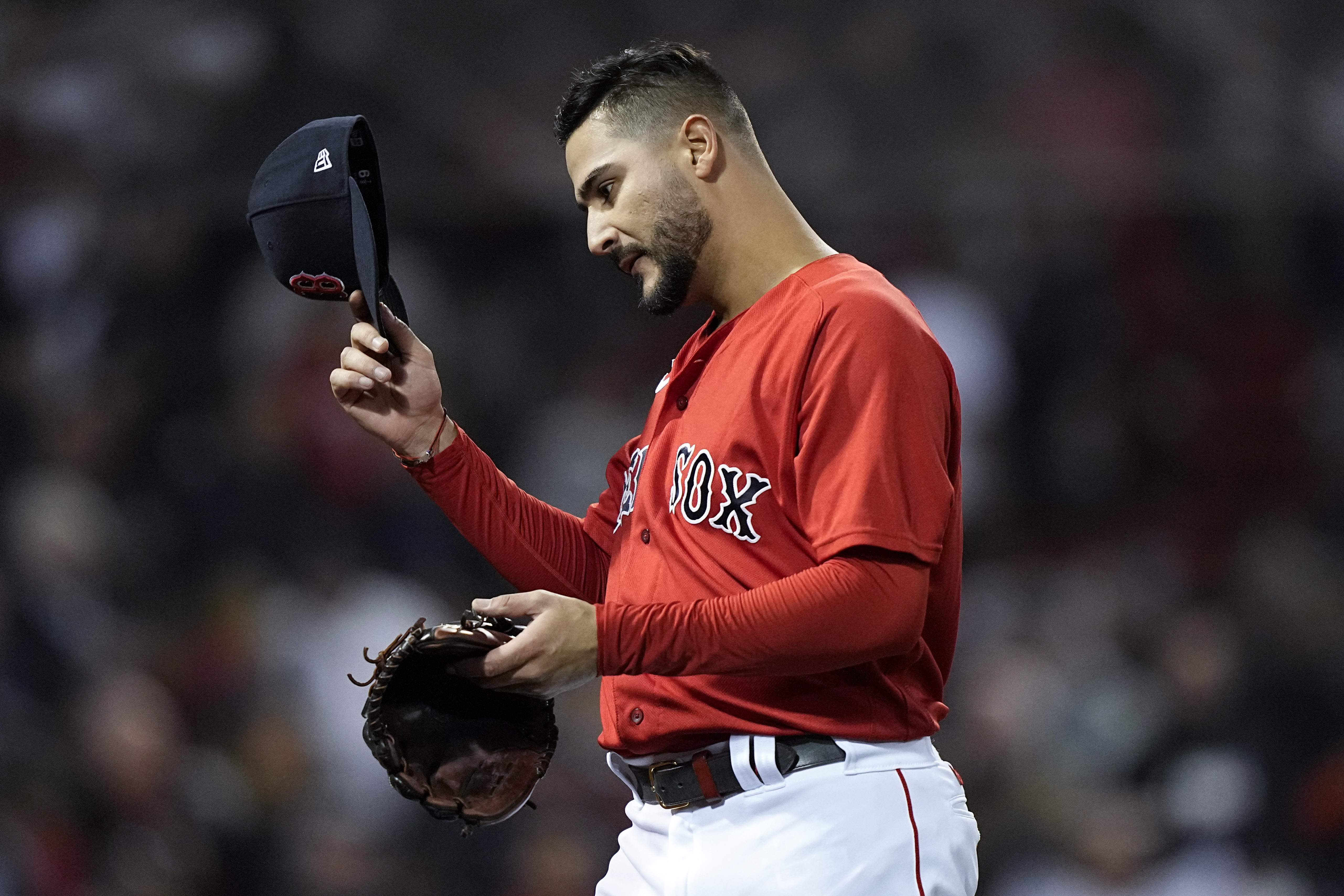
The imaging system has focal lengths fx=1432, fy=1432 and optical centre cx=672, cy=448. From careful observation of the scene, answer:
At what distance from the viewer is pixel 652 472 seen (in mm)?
1938

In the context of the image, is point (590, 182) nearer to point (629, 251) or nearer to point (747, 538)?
point (629, 251)

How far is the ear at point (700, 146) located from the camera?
1.98m

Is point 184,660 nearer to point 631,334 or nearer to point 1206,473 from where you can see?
point 631,334

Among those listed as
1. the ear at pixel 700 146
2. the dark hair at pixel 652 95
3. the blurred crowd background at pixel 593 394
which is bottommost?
the blurred crowd background at pixel 593 394

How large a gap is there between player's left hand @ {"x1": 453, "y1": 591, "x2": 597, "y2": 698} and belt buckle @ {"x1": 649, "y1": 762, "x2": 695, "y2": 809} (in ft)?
0.75

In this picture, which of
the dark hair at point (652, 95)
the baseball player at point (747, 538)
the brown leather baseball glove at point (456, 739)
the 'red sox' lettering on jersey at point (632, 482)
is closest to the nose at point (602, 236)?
the baseball player at point (747, 538)

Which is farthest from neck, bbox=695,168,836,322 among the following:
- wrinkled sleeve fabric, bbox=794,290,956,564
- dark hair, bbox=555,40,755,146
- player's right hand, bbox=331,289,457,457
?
player's right hand, bbox=331,289,457,457

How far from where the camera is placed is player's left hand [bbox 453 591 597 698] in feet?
5.35

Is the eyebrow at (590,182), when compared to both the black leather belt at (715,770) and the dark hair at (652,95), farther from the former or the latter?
the black leather belt at (715,770)

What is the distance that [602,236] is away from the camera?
1970mm

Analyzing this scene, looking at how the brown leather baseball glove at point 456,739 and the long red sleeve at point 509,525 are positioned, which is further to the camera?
the long red sleeve at point 509,525

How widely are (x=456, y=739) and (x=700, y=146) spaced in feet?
2.93

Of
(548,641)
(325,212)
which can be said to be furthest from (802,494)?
(325,212)

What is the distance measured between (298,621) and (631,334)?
1.53 m
